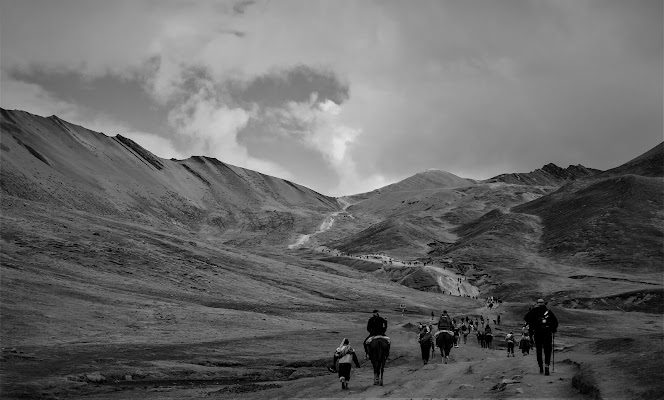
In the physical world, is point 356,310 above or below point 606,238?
below

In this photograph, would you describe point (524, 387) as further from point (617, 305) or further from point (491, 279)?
point (491, 279)

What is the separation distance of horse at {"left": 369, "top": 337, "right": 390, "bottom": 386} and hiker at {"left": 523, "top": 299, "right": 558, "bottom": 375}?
209 inches

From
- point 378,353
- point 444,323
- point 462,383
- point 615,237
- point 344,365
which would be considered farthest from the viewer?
point 615,237

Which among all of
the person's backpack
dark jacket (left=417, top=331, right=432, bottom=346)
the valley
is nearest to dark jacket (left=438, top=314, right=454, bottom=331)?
dark jacket (left=417, top=331, right=432, bottom=346)

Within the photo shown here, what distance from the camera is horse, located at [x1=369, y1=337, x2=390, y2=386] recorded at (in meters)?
21.5

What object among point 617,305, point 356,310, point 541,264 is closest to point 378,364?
point 356,310

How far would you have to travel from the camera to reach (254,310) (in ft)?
250

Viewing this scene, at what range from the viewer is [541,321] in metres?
19.9

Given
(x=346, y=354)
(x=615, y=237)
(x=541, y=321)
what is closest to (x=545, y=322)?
(x=541, y=321)

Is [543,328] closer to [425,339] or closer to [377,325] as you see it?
[377,325]

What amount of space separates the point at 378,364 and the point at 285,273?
93410 mm

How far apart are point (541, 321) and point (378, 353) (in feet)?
19.7

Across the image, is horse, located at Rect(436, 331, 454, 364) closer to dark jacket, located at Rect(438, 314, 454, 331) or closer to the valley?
dark jacket, located at Rect(438, 314, 454, 331)

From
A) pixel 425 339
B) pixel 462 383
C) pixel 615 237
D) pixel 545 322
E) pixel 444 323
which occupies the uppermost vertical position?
pixel 615 237
